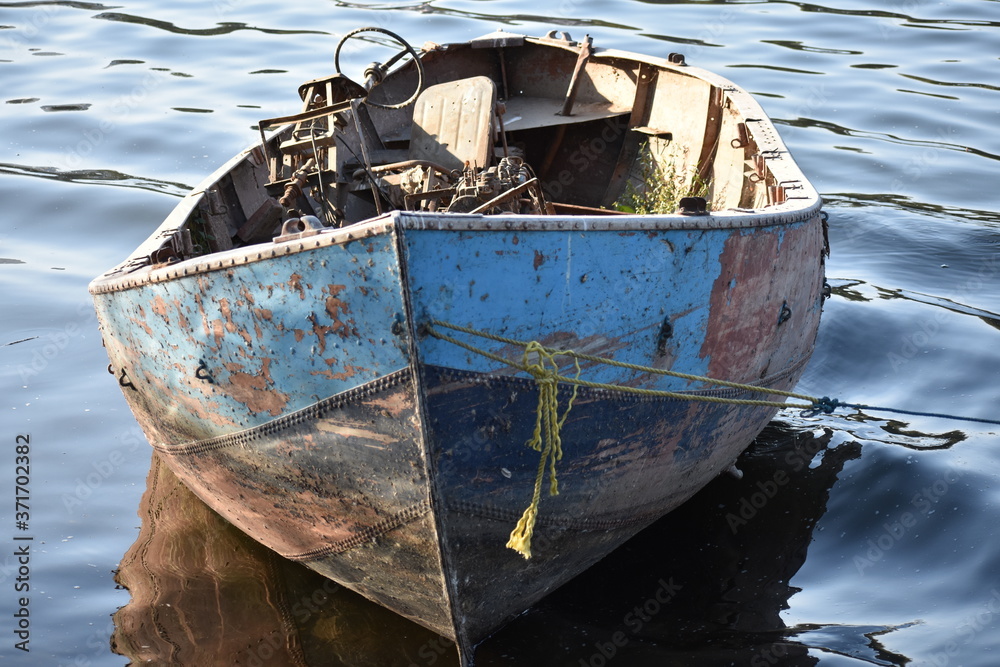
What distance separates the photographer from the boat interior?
539 centimetres

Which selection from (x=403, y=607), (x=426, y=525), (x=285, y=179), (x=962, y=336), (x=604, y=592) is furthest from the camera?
(x=962, y=336)

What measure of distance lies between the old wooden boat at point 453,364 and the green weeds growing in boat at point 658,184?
4.09 feet

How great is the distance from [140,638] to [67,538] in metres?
0.99

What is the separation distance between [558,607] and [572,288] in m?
1.71

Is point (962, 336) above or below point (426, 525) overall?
below

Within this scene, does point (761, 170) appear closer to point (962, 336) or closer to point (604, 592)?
point (962, 336)

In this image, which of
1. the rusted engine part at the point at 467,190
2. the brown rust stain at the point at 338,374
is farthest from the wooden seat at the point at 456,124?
the brown rust stain at the point at 338,374

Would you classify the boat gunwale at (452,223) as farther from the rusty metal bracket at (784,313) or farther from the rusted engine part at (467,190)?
the rusted engine part at (467,190)

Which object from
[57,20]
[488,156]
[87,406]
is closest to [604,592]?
[488,156]

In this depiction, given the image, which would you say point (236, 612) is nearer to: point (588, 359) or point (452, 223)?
point (588, 359)

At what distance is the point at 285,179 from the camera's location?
18.7 ft

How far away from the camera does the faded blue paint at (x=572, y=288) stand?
3.56 m

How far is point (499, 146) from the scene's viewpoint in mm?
7387

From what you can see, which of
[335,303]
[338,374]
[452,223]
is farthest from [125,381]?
[452,223]
